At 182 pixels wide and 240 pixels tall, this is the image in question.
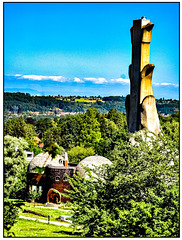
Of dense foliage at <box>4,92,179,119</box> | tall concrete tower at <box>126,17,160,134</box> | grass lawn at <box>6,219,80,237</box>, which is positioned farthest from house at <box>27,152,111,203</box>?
dense foliage at <box>4,92,179,119</box>

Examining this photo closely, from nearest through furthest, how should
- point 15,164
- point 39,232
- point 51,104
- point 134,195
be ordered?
point 134,195
point 39,232
point 15,164
point 51,104

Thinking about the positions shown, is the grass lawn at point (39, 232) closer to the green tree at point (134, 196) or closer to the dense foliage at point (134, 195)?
the green tree at point (134, 196)

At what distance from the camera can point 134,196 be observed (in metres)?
14.7

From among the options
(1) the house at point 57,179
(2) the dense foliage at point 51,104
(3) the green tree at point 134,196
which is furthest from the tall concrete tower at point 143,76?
(2) the dense foliage at point 51,104

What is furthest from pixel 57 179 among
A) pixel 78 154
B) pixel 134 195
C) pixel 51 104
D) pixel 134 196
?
pixel 51 104

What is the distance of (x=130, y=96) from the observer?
21031mm

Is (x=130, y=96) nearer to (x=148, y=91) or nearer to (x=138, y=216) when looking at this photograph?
(x=148, y=91)

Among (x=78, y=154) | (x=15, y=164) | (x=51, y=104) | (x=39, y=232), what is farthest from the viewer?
(x=51, y=104)

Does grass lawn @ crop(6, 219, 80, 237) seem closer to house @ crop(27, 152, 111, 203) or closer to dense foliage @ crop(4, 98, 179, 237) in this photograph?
dense foliage @ crop(4, 98, 179, 237)

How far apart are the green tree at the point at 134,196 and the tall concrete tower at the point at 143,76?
11.8 ft

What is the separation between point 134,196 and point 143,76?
7486 mm

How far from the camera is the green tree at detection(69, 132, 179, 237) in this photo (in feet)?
43.6

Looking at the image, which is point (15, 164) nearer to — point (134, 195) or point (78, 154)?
point (78, 154)

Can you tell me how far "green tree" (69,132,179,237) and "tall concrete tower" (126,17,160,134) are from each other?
11.8 feet
